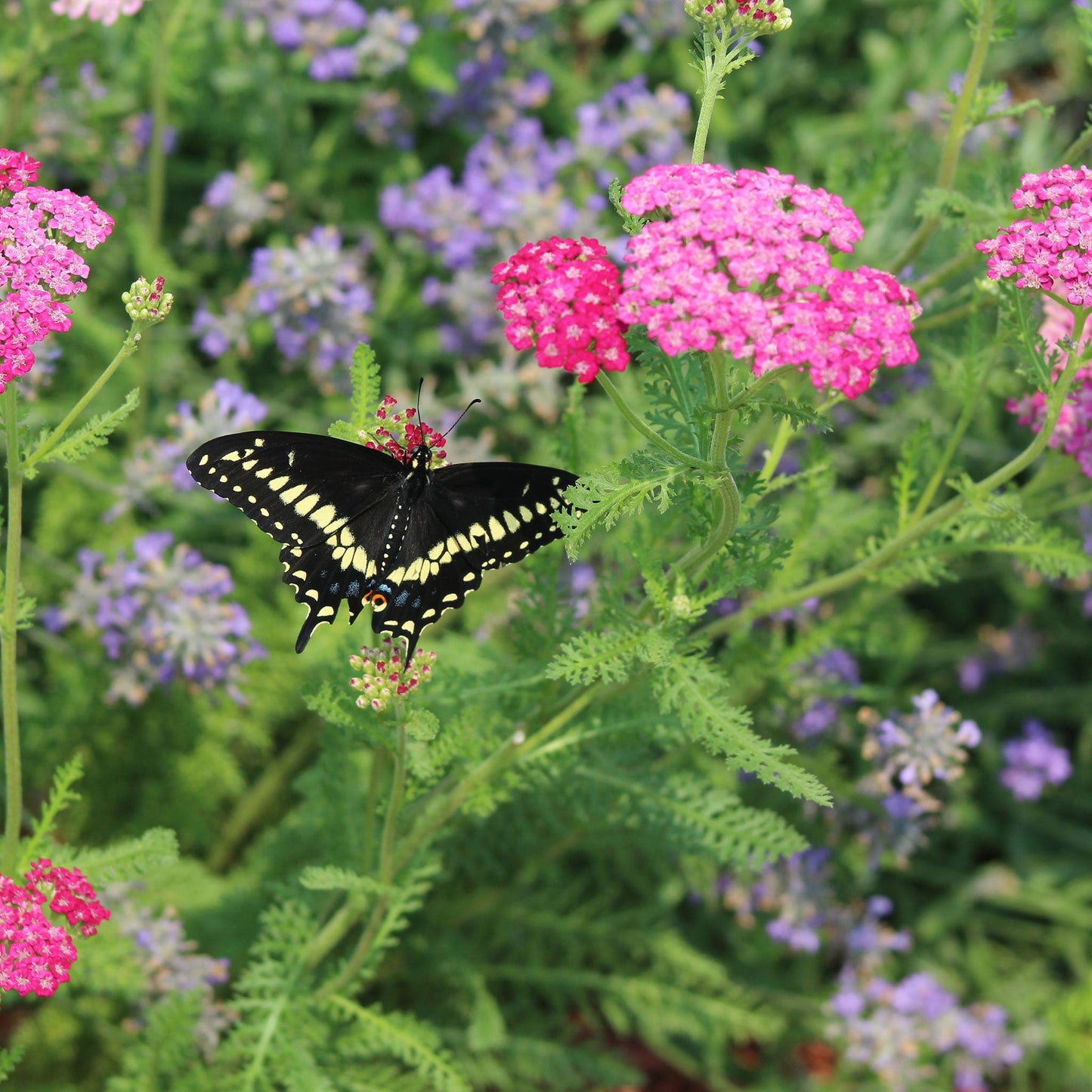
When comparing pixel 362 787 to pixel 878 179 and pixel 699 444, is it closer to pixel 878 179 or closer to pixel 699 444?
pixel 699 444

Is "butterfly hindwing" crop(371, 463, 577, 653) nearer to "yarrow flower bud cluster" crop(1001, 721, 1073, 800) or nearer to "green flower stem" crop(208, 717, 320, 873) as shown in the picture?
"green flower stem" crop(208, 717, 320, 873)

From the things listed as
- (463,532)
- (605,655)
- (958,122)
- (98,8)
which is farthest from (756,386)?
(98,8)

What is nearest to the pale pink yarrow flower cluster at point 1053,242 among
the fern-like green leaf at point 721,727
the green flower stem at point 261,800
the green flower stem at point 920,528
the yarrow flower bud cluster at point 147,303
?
the green flower stem at point 920,528

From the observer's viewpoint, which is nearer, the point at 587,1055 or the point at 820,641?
the point at 820,641

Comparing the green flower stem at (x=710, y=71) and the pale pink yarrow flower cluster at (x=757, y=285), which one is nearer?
the pale pink yarrow flower cluster at (x=757, y=285)

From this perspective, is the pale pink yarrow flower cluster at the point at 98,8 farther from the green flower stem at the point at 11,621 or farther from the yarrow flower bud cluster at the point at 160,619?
the green flower stem at the point at 11,621

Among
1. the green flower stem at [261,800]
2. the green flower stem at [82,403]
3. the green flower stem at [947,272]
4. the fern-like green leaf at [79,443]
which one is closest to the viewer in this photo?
the green flower stem at [82,403]

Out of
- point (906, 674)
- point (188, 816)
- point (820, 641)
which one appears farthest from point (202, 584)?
point (906, 674)
